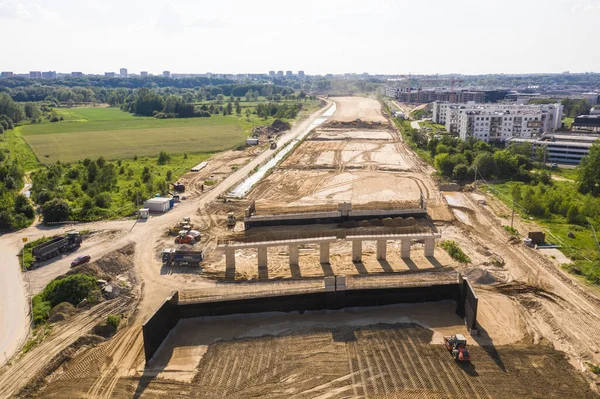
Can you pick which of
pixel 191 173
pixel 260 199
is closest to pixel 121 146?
pixel 191 173

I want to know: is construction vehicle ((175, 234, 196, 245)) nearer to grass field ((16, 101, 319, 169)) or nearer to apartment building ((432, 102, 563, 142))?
grass field ((16, 101, 319, 169))

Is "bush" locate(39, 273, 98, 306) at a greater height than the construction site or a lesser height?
greater

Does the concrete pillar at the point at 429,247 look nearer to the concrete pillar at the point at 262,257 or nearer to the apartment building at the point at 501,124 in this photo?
the concrete pillar at the point at 262,257

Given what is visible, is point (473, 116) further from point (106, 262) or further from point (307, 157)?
point (106, 262)

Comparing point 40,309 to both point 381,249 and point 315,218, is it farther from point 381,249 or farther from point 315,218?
point 381,249

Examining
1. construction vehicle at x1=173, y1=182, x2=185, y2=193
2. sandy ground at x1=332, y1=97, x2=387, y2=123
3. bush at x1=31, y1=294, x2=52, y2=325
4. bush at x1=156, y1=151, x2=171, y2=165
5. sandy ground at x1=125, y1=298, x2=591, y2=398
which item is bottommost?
sandy ground at x1=125, y1=298, x2=591, y2=398

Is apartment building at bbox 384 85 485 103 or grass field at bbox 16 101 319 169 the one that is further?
apartment building at bbox 384 85 485 103

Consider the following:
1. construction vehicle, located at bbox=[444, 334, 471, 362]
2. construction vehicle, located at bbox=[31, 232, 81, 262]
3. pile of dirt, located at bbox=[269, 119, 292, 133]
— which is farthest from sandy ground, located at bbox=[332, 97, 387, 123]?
construction vehicle, located at bbox=[444, 334, 471, 362]
